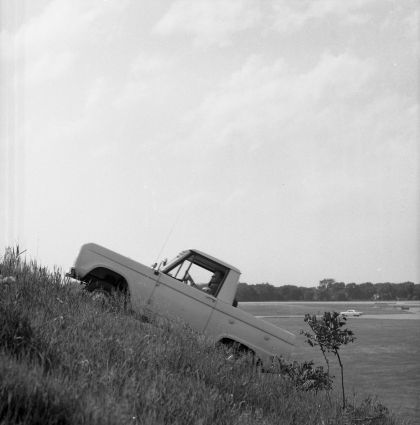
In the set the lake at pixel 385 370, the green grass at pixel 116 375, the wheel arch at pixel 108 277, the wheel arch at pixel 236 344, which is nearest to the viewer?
the green grass at pixel 116 375

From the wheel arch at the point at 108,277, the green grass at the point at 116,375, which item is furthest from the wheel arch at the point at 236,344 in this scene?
the wheel arch at the point at 108,277

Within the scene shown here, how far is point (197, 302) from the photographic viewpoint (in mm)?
8773

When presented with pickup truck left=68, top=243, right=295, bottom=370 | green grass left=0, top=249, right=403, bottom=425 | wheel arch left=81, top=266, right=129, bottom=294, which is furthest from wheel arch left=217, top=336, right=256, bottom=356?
wheel arch left=81, top=266, right=129, bottom=294

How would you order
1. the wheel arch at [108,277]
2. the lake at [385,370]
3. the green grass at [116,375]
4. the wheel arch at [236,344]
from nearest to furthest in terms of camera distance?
the green grass at [116,375] < the wheel arch at [236,344] < the wheel arch at [108,277] < the lake at [385,370]

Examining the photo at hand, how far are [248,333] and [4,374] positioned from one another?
224 inches

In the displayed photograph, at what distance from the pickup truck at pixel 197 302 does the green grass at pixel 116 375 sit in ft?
3.15

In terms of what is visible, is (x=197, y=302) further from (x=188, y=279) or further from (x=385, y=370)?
(x=385, y=370)

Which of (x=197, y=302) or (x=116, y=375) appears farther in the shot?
(x=197, y=302)

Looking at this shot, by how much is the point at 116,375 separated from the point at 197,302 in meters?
4.49

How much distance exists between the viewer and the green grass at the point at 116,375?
3.39m

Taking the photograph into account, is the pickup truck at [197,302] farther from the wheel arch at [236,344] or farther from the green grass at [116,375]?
the green grass at [116,375]

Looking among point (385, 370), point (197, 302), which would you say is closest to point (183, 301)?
point (197, 302)

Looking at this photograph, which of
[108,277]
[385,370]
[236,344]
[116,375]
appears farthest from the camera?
[385,370]

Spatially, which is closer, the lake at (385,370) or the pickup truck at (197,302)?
the pickup truck at (197,302)
